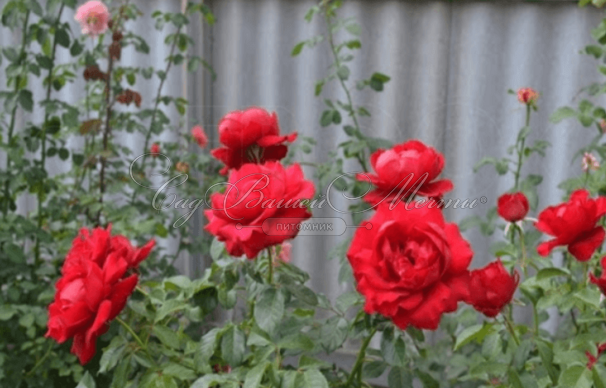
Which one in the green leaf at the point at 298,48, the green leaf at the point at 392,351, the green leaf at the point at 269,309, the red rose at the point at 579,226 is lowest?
the green leaf at the point at 392,351

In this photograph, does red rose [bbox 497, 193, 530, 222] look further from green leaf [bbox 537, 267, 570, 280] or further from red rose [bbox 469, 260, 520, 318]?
red rose [bbox 469, 260, 520, 318]

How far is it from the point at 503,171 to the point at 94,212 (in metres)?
1.08

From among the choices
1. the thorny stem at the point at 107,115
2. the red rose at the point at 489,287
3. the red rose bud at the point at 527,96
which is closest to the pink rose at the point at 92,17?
the thorny stem at the point at 107,115

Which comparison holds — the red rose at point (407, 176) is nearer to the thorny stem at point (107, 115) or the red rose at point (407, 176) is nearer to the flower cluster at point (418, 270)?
the flower cluster at point (418, 270)

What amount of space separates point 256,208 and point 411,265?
16 centimetres

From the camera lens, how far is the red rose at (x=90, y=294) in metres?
0.66

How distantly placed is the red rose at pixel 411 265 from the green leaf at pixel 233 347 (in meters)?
0.19

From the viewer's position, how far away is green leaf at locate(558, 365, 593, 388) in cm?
67

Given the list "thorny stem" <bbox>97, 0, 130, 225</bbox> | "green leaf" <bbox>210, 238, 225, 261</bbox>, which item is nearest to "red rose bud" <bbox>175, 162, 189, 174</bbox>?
"thorny stem" <bbox>97, 0, 130, 225</bbox>

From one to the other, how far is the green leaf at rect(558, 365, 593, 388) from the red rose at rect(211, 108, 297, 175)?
39 cm

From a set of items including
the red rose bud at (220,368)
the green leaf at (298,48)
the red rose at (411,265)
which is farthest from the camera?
the green leaf at (298,48)

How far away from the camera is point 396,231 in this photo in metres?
0.59

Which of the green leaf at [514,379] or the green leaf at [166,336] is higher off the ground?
the green leaf at [166,336]

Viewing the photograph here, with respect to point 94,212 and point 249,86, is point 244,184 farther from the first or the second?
point 249,86
